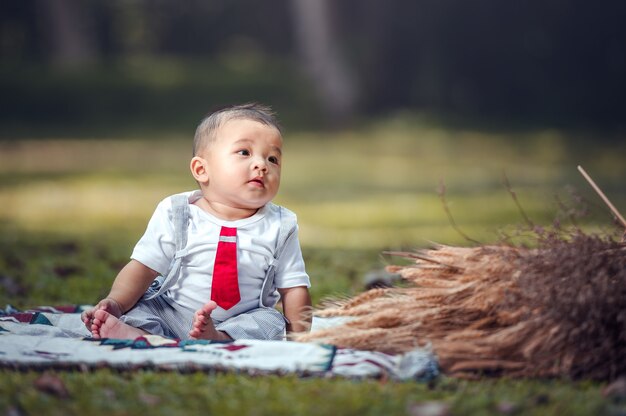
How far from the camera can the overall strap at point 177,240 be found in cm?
415

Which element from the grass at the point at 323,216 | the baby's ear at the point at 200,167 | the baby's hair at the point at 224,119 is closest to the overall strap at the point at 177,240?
the baby's ear at the point at 200,167

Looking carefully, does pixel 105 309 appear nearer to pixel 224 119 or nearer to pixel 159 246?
pixel 159 246

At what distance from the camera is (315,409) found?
307 centimetres

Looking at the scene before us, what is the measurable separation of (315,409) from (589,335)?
1.07 metres

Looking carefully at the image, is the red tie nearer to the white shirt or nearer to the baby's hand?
the white shirt

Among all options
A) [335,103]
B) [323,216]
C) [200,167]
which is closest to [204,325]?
[200,167]

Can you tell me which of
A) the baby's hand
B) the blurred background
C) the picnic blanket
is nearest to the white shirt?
the baby's hand

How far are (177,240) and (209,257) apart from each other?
5.9 inches

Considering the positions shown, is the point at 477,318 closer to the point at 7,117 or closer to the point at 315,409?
the point at 315,409

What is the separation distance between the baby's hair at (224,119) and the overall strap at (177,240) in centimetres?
24

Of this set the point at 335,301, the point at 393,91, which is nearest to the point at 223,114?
the point at 335,301

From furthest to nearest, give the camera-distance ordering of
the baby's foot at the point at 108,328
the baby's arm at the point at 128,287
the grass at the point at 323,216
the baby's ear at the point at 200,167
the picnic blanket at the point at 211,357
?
the baby's ear at the point at 200,167, the baby's arm at the point at 128,287, the baby's foot at the point at 108,328, the picnic blanket at the point at 211,357, the grass at the point at 323,216

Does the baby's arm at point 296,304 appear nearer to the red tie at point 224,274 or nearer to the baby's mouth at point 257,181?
the red tie at point 224,274

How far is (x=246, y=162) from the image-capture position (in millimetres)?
4117
